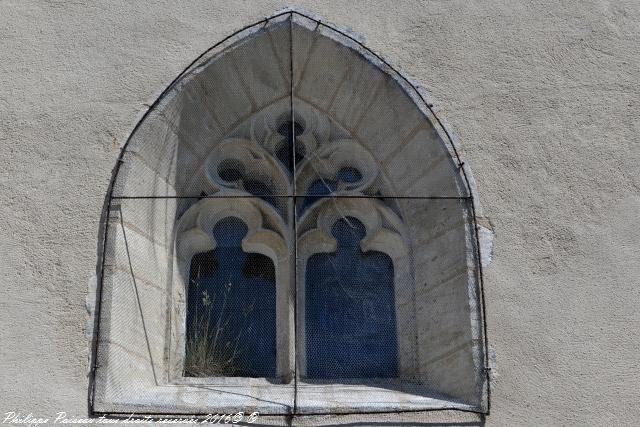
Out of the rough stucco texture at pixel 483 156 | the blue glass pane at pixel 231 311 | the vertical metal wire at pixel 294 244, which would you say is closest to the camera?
the rough stucco texture at pixel 483 156

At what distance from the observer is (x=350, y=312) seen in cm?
502

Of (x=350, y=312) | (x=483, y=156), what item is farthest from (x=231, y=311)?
(x=483, y=156)

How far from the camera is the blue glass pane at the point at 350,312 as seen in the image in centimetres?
490

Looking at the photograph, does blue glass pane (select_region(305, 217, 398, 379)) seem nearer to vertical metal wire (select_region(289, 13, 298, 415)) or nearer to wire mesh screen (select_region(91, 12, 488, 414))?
wire mesh screen (select_region(91, 12, 488, 414))

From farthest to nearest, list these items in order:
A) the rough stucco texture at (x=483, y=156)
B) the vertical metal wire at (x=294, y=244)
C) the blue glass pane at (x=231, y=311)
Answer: the blue glass pane at (x=231, y=311) < the vertical metal wire at (x=294, y=244) < the rough stucco texture at (x=483, y=156)

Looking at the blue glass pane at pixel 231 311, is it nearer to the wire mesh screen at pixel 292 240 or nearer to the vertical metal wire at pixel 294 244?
the wire mesh screen at pixel 292 240

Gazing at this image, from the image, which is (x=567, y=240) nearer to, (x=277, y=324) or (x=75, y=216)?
(x=277, y=324)

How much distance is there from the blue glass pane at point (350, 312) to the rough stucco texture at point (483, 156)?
61cm

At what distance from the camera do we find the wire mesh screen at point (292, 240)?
182 inches

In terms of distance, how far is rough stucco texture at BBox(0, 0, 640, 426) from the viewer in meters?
4.40

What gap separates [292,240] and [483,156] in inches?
38.2

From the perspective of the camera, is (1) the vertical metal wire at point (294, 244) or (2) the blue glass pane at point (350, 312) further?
(2) the blue glass pane at point (350, 312)

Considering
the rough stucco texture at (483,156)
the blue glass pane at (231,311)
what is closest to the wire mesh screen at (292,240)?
the blue glass pane at (231,311)

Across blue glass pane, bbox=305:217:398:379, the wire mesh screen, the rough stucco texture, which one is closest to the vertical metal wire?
the wire mesh screen
